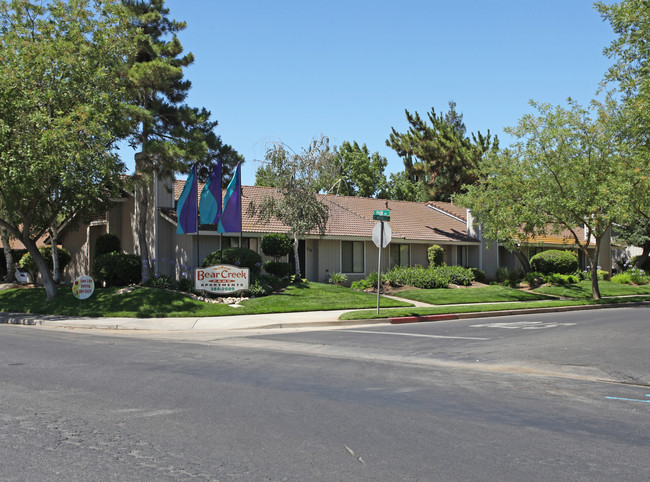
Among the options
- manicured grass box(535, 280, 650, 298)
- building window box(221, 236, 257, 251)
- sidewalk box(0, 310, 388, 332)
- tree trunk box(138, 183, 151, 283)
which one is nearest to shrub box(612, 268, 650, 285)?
manicured grass box(535, 280, 650, 298)

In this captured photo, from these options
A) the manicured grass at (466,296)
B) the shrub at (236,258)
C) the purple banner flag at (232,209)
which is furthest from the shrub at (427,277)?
the purple banner flag at (232,209)

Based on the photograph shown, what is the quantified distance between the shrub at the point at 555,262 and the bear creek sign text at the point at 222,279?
2059 cm

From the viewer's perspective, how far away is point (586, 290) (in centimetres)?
3172

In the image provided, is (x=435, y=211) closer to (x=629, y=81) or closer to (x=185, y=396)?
(x=629, y=81)

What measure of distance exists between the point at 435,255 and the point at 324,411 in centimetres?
2770

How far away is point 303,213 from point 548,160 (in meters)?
11.4

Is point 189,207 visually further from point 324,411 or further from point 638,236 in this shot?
point 638,236

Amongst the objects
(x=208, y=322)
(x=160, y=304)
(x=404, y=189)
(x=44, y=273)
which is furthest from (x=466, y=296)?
(x=404, y=189)

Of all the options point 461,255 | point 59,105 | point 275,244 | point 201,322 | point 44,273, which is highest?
point 59,105

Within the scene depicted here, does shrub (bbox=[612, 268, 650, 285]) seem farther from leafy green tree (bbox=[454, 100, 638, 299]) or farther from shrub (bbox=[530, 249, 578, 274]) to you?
leafy green tree (bbox=[454, 100, 638, 299])

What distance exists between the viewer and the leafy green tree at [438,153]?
52938 mm

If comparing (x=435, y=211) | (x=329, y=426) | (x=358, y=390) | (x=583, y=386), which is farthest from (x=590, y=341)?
(x=435, y=211)

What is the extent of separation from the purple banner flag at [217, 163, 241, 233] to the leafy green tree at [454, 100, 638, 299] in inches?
509

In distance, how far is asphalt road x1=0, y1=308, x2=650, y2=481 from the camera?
5.13 meters
